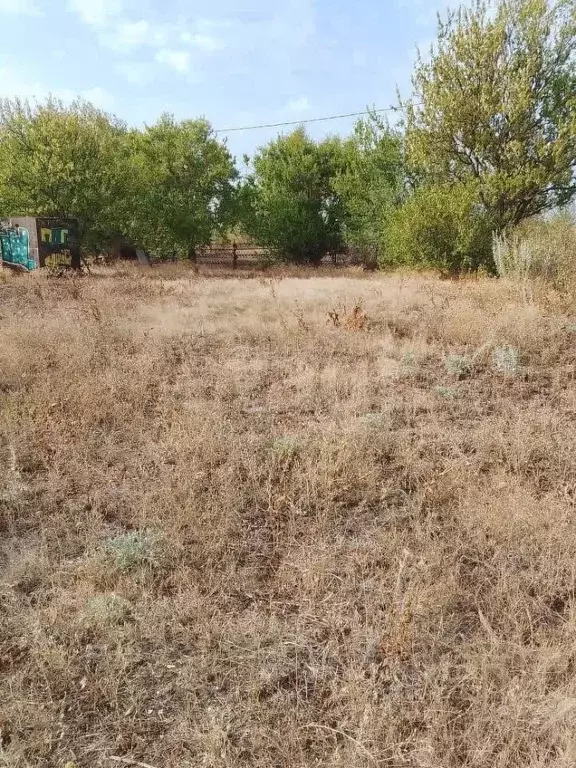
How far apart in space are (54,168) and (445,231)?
49.5 feet

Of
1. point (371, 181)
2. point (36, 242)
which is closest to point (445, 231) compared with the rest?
point (371, 181)

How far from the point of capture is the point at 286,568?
2861 mm

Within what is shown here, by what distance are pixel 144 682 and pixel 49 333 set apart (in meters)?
6.91

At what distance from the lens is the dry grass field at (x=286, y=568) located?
1922 millimetres

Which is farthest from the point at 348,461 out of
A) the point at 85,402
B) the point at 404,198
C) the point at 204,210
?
the point at 204,210

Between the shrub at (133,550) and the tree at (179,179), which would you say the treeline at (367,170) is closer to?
the tree at (179,179)

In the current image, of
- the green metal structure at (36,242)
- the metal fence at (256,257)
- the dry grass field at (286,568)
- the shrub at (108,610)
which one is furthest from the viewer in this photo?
the metal fence at (256,257)

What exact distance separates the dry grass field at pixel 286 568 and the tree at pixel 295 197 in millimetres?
21953

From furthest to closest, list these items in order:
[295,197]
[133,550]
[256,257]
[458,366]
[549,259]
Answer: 1. [256,257]
2. [295,197]
3. [549,259]
4. [458,366]
5. [133,550]

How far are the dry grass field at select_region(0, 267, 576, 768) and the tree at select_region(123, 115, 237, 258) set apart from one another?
64.9 feet

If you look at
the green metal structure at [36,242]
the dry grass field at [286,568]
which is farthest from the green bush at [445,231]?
the green metal structure at [36,242]

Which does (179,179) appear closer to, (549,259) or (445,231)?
(445,231)

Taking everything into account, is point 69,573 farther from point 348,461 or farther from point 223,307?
point 223,307

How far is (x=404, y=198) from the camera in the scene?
21.9 metres
